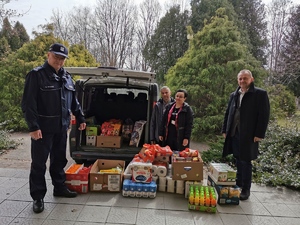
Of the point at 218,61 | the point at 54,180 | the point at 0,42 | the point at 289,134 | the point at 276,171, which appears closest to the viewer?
the point at 54,180

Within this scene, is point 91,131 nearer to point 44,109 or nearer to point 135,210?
point 44,109

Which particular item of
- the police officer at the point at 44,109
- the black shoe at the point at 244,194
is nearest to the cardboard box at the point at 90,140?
the police officer at the point at 44,109

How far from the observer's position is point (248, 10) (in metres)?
17.1

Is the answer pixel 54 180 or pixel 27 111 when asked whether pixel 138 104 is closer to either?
pixel 54 180

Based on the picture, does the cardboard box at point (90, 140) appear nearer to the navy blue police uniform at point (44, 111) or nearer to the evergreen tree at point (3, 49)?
the navy blue police uniform at point (44, 111)

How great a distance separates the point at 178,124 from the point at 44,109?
6.17 feet

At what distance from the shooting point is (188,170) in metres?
3.11

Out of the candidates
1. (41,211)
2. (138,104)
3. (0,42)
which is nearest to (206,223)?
(41,211)

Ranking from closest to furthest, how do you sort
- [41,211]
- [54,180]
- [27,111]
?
[27,111] < [41,211] < [54,180]

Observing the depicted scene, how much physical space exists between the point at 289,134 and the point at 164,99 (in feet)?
9.02

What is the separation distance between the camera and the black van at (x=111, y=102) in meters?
3.43

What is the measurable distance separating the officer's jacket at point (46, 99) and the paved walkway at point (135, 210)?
90cm

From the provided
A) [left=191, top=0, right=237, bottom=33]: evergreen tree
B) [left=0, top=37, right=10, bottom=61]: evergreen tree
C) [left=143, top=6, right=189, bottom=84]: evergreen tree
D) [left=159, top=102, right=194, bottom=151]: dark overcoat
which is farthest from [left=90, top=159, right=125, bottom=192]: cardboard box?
[left=143, top=6, right=189, bottom=84]: evergreen tree

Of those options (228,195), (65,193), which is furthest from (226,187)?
(65,193)
